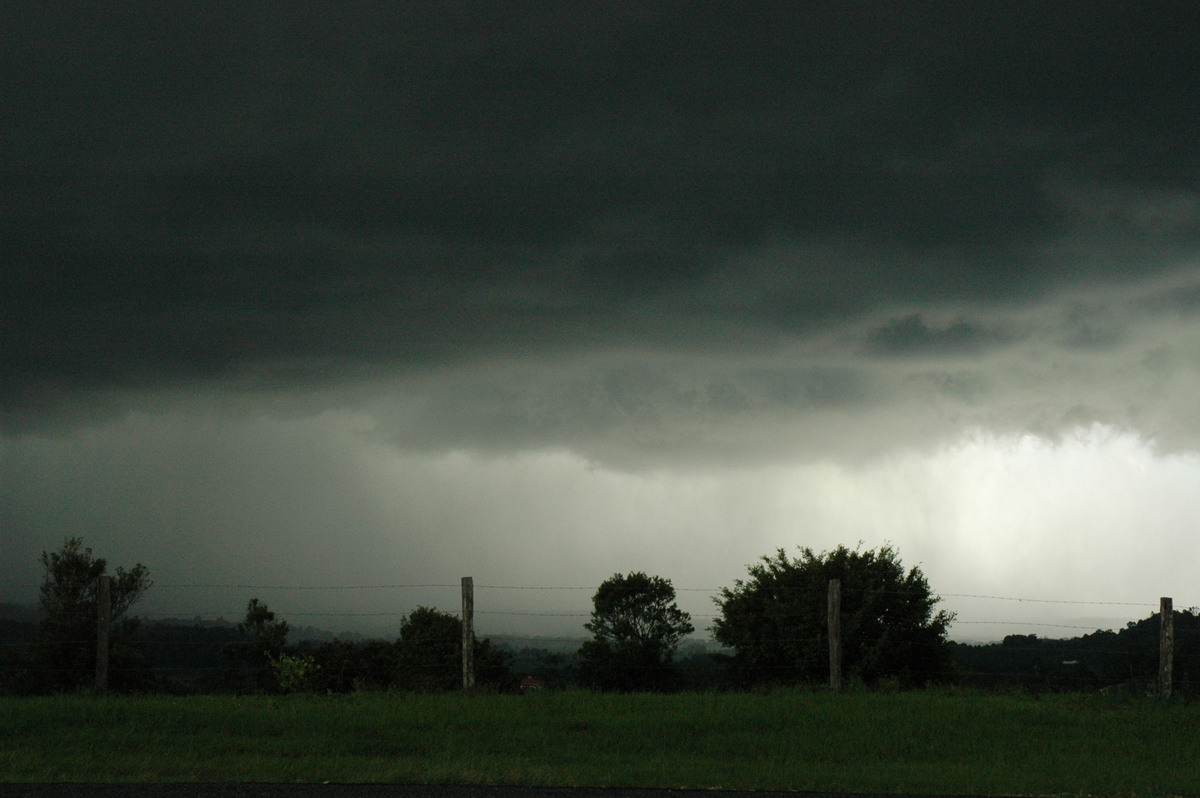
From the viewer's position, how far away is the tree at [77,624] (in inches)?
1254

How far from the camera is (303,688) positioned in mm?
19719

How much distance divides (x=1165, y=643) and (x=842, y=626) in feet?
33.8

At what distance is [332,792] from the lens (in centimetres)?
1055

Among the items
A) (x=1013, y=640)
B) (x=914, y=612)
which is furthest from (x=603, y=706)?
(x=1013, y=640)

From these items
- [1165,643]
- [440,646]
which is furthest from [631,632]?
[1165,643]

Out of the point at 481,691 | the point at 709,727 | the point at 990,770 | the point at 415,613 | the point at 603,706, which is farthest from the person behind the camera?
the point at 415,613

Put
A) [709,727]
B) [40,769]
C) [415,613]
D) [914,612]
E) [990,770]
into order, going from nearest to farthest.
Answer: [40,769]
[990,770]
[709,727]
[914,612]
[415,613]

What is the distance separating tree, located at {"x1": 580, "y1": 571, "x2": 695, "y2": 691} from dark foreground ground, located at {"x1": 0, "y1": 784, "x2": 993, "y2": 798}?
30.8 m

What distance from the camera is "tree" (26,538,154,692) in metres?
31.8

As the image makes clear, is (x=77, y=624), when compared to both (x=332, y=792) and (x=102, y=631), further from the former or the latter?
(x=332, y=792)

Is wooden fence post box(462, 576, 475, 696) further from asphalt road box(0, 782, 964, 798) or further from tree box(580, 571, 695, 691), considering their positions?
tree box(580, 571, 695, 691)

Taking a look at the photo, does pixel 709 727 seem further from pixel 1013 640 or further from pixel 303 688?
pixel 1013 640

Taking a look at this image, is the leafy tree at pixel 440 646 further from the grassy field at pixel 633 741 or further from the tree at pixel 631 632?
the grassy field at pixel 633 741

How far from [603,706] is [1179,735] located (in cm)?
905
